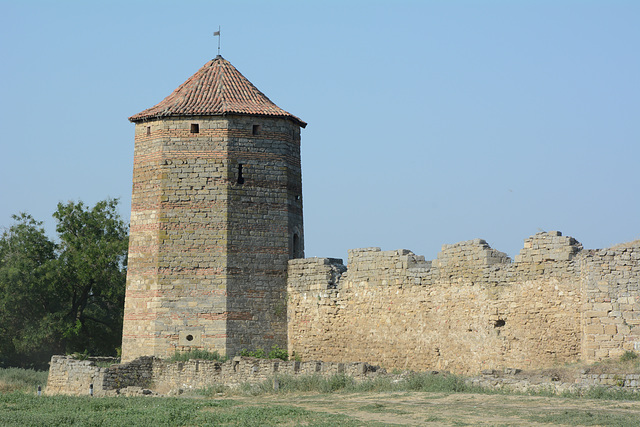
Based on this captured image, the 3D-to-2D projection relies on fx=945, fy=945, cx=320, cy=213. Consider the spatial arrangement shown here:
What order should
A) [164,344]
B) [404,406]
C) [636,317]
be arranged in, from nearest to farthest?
1. [404,406]
2. [636,317]
3. [164,344]

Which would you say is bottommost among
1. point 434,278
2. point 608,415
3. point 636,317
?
point 608,415

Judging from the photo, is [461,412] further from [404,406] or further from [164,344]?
[164,344]

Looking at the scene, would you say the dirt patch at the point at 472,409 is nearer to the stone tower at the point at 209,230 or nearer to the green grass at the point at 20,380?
the stone tower at the point at 209,230

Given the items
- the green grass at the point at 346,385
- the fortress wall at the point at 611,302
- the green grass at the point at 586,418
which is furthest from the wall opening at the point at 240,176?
the green grass at the point at 586,418

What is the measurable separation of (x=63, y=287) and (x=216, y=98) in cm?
1119

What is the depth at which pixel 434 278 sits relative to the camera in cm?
1952

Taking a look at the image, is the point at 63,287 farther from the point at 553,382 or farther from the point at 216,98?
the point at 553,382

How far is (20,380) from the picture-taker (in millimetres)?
25594

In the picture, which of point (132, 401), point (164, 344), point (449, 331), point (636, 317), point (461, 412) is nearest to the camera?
point (461, 412)

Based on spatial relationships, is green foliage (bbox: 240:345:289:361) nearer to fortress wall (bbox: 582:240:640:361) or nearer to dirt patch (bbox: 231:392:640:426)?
dirt patch (bbox: 231:392:640:426)

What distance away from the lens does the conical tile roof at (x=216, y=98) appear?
22406 millimetres

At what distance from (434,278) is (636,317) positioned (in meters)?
4.60

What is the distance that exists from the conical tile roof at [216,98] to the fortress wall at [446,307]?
391cm

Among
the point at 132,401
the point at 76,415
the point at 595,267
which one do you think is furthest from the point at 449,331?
the point at 76,415
